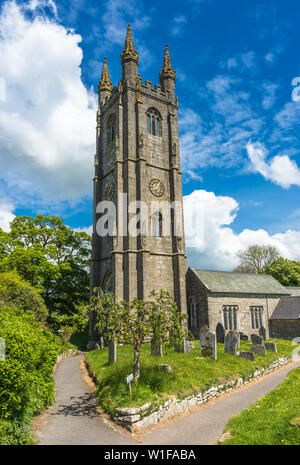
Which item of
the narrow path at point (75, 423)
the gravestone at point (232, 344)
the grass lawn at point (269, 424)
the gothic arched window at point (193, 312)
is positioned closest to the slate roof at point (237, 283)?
the gothic arched window at point (193, 312)

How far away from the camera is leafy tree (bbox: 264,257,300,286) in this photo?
138ft

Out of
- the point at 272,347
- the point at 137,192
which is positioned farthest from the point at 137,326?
the point at 137,192

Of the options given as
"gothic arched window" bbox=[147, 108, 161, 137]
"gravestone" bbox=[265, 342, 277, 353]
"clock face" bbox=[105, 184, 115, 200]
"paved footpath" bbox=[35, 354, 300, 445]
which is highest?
"gothic arched window" bbox=[147, 108, 161, 137]

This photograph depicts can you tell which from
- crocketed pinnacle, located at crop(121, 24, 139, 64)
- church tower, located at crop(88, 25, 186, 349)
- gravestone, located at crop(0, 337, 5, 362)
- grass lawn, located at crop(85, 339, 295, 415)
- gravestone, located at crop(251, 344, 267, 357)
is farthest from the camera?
crocketed pinnacle, located at crop(121, 24, 139, 64)

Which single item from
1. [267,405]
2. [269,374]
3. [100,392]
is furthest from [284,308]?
[100,392]

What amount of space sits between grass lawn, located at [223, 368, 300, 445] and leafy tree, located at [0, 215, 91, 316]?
2101 centimetres

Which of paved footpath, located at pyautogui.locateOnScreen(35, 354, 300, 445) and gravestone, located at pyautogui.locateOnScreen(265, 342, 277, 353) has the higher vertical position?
gravestone, located at pyautogui.locateOnScreen(265, 342, 277, 353)

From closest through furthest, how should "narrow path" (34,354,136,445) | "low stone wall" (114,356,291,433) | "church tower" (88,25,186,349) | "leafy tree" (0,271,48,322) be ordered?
"narrow path" (34,354,136,445)
"low stone wall" (114,356,291,433)
"leafy tree" (0,271,48,322)
"church tower" (88,25,186,349)

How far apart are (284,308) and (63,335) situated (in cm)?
2156

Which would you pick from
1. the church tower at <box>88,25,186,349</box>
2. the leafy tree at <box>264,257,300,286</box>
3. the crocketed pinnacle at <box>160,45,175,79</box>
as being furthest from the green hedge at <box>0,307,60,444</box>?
the leafy tree at <box>264,257,300,286</box>

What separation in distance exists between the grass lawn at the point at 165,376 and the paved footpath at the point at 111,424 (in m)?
0.66

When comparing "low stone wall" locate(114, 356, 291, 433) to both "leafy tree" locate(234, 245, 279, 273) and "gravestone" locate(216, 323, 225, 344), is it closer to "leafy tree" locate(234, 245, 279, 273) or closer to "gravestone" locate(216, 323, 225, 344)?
"gravestone" locate(216, 323, 225, 344)

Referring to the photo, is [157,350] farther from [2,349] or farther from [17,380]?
[2,349]

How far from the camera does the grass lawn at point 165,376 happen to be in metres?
10.0
